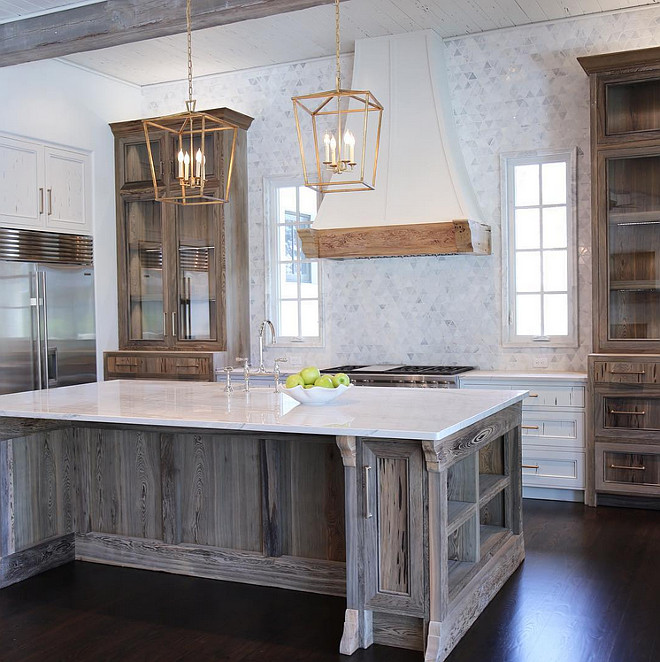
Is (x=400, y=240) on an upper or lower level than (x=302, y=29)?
lower

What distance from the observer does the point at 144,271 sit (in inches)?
280

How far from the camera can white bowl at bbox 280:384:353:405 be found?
3.74m

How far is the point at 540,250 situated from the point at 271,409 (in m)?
3.08

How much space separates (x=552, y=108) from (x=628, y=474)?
2564mm

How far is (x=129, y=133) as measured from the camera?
279 inches

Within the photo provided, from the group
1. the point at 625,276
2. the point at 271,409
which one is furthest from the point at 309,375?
the point at 625,276

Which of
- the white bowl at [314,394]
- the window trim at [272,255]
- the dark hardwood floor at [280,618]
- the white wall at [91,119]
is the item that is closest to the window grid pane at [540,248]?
the window trim at [272,255]

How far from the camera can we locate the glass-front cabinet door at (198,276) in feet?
22.2

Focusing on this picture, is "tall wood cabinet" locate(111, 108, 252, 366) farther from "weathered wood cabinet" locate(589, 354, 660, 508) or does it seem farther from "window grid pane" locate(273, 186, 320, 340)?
"weathered wood cabinet" locate(589, 354, 660, 508)

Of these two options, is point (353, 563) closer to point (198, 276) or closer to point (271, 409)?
point (271, 409)

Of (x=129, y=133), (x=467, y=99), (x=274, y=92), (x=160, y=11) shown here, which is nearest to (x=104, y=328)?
(x=129, y=133)

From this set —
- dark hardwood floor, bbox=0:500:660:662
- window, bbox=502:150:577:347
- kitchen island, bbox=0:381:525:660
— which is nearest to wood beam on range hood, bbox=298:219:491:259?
window, bbox=502:150:577:347

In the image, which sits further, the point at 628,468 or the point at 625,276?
the point at 625,276

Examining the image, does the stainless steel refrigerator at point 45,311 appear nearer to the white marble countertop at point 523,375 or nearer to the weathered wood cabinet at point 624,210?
the white marble countertop at point 523,375
